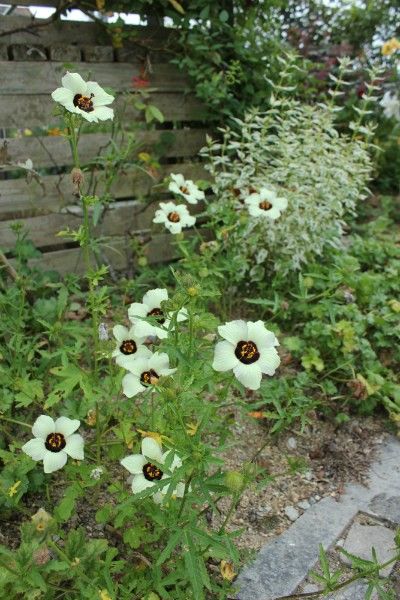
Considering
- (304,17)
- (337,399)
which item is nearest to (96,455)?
(337,399)

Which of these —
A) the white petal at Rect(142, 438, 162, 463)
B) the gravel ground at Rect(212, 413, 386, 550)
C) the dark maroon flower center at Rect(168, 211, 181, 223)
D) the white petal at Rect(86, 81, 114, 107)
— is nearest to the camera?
the white petal at Rect(142, 438, 162, 463)

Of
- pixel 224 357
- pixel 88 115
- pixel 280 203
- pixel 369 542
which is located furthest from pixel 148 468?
pixel 280 203

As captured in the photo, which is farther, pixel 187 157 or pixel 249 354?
pixel 187 157

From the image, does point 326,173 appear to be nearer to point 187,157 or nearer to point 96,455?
point 187,157

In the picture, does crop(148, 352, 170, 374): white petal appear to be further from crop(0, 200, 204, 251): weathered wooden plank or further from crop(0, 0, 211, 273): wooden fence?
crop(0, 200, 204, 251): weathered wooden plank

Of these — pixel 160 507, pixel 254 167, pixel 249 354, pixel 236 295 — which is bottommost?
pixel 236 295

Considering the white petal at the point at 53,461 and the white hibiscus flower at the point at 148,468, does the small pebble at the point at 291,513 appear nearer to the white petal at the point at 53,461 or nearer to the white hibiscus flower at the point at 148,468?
the white hibiscus flower at the point at 148,468

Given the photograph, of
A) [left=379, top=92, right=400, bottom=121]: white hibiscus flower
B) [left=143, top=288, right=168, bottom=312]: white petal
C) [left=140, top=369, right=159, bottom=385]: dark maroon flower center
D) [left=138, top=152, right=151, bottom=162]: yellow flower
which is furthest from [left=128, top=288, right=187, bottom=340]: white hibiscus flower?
[left=379, top=92, right=400, bottom=121]: white hibiscus flower

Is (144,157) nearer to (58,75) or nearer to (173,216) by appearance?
(58,75)
